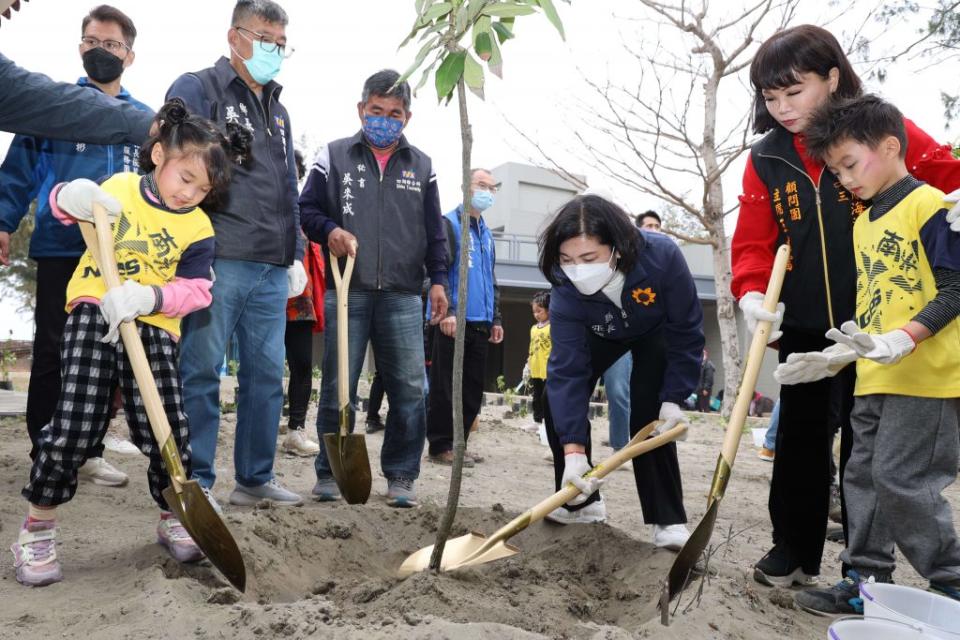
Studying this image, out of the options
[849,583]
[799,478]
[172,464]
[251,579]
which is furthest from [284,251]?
[849,583]

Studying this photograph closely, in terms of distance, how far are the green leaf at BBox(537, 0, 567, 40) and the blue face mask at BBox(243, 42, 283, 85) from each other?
7.14ft

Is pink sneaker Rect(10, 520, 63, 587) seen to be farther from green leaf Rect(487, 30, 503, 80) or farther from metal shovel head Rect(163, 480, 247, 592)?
green leaf Rect(487, 30, 503, 80)

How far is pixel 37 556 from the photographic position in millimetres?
2467

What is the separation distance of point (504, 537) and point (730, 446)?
802 millimetres

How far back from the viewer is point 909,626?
6.45 ft

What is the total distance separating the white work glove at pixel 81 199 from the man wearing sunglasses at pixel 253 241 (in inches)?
29.7

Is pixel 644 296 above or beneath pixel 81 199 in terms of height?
beneath

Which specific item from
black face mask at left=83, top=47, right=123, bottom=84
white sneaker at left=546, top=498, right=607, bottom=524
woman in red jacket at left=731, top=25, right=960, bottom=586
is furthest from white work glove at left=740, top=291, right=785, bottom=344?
black face mask at left=83, top=47, right=123, bottom=84

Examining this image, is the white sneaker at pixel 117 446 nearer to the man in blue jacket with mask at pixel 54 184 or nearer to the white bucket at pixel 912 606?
the man in blue jacket with mask at pixel 54 184

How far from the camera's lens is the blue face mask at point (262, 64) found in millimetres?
3459

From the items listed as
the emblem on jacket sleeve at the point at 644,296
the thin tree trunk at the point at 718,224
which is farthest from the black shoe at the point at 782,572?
the thin tree trunk at the point at 718,224

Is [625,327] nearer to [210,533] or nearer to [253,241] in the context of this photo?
[253,241]

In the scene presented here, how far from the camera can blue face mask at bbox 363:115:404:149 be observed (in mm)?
3857

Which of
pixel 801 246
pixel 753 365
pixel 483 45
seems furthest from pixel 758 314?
pixel 483 45
